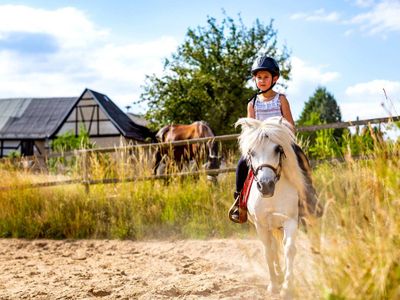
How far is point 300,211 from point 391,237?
78.3 inches

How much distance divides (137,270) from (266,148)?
2714mm

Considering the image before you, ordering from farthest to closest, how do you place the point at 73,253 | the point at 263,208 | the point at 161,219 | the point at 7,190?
the point at 7,190, the point at 161,219, the point at 73,253, the point at 263,208

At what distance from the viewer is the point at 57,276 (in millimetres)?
5941

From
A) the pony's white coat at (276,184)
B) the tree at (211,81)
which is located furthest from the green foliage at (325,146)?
the tree at (211,81)

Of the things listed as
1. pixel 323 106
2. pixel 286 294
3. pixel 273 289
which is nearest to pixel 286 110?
pixel 273 289

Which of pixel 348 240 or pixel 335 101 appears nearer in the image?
pixel 348 240

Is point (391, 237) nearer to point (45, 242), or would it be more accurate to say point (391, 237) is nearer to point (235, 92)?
point (45, 242)

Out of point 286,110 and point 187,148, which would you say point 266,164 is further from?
point 187,148

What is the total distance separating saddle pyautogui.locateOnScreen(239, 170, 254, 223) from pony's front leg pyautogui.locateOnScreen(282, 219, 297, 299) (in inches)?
23.3

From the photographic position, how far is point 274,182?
159 inches

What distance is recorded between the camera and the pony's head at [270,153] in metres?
4.05

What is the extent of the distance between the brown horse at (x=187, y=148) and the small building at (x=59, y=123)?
1709 cm

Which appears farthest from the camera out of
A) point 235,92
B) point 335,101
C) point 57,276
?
point 335,101

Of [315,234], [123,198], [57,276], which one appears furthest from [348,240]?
[123,198]
